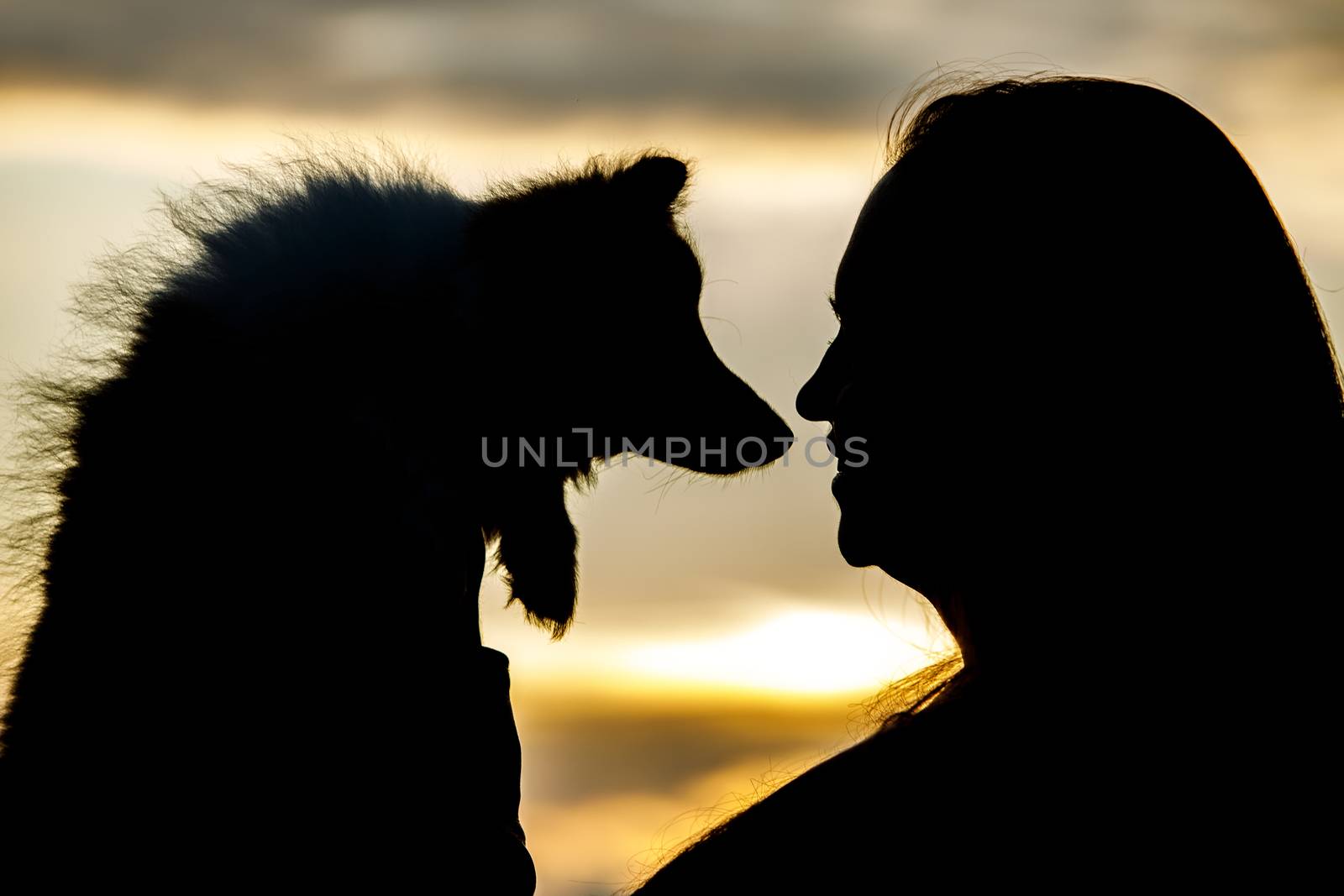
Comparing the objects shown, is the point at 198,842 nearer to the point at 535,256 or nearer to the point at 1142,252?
the point at 535,256

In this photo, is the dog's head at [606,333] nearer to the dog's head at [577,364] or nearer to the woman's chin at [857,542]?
the dog's head at [577,364]

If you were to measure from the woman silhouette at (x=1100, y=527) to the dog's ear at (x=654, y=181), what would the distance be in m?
1.67

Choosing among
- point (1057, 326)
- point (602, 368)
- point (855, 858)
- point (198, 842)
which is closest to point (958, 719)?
point (855, 858)

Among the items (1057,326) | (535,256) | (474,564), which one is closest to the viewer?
(1057,326)

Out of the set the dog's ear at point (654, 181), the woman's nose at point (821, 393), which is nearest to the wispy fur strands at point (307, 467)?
the dog's ear at point (654, 181)

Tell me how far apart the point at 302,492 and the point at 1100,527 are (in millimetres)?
1323

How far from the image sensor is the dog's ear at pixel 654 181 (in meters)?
2.31

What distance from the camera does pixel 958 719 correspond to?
593 millimetres

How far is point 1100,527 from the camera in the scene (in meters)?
0.55

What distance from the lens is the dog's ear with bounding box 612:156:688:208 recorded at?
7.59ft

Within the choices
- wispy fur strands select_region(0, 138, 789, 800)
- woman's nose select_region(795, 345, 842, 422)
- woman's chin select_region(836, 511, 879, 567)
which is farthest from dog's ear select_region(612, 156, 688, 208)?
woman's chin select_region(836, 511, 879, 567)

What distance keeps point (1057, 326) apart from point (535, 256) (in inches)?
62.7

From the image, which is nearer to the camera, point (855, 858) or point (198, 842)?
point (855, 858)

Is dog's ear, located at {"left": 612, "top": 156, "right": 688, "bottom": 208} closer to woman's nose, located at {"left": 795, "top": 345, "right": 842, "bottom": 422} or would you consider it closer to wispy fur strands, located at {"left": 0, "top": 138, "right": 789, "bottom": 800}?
wispy fur strands, located at {"left": 0, "top": 138, "right": 789, "bottom": 800}
